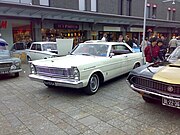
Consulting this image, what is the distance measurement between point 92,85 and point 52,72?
122 centimetres

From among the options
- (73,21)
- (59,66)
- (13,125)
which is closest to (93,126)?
(13,125)

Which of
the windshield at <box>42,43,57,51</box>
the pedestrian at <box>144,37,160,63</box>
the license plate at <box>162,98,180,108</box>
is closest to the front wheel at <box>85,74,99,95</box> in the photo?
the license plate at <box>162,98,180,108</box>

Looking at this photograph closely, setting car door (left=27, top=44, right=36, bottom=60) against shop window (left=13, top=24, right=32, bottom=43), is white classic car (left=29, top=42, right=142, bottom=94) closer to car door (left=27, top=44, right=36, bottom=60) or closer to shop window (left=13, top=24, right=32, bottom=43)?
car door (left=27, top=44, right=36, bottom=60)

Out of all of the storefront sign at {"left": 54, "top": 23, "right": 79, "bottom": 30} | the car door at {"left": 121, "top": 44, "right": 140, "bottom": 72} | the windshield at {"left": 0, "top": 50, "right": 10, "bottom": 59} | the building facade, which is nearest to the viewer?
the car door at {"left": 121, "top": 44, "right": 140, "bottom": 72}

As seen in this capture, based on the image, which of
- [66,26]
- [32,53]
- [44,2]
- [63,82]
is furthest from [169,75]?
[44,2]

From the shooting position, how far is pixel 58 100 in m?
5.11

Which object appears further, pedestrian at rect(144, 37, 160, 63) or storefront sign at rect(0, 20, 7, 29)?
storefront sign at rect(0, 20, 7, 29)

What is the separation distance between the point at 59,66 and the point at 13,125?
1906 mm

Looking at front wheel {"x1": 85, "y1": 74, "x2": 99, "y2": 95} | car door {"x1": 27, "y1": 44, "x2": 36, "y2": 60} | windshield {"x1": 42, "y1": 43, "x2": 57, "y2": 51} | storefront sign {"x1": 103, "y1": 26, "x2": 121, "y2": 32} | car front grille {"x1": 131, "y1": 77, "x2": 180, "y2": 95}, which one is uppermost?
storefront sign {"x1": 103, "y1": 26, "x2": 121, "y2": 32}

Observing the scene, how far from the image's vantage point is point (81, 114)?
422cm

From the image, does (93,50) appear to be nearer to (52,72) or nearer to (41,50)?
(52,72)

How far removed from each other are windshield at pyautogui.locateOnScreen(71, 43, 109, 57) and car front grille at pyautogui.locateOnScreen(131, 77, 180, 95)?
6.95 ft

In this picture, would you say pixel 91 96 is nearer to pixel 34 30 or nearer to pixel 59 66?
pixel 59 66

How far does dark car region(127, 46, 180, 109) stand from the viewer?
3585 millimetres
